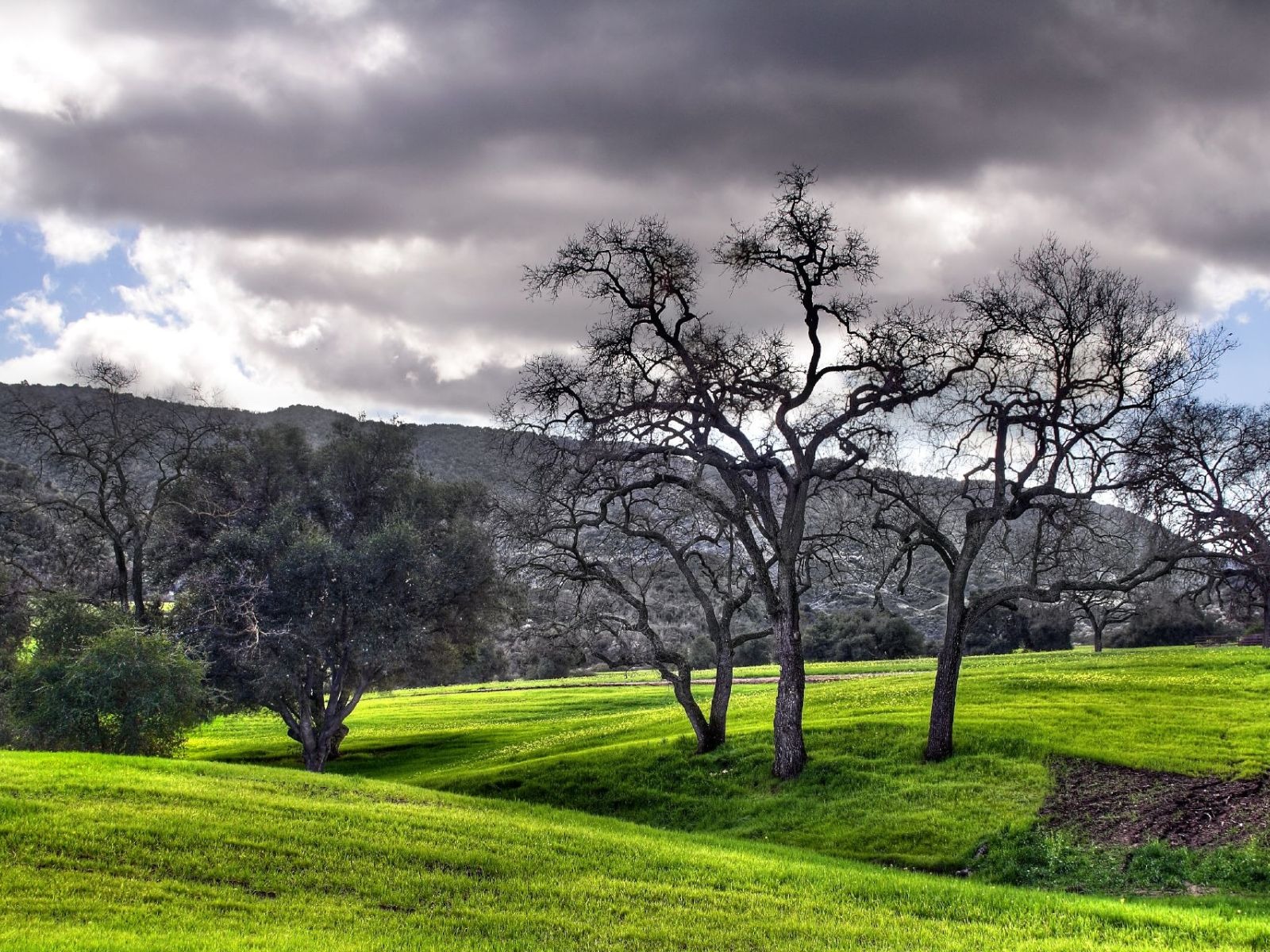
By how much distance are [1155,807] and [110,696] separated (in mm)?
27471

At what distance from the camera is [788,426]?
24.6 metres

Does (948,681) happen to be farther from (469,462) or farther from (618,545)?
(469,462)

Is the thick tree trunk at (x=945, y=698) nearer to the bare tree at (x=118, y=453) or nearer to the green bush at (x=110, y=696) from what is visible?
the green bush at (x=110, y=696)

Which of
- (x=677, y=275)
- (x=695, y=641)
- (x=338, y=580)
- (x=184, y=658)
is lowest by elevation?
(x=695, y=641)

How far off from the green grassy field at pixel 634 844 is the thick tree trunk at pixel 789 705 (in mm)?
590

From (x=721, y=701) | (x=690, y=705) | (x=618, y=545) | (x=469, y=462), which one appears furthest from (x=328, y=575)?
(x=469, y=462)

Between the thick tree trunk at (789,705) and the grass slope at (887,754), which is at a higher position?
the thick tree trunk at (789,705)

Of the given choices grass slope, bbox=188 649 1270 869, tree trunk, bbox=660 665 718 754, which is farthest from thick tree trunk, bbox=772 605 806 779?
tree trunk, bbox=660 665 718 754

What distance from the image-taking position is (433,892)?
514 inches

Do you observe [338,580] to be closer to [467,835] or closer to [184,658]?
[184,658]

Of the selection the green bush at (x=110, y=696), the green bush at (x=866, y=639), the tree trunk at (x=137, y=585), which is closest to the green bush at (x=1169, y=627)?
the green bush at (x=866, y=639)

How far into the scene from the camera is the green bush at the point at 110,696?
26.3 metres

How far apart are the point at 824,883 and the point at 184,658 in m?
21.5

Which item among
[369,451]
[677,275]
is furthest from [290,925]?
[369,451]
